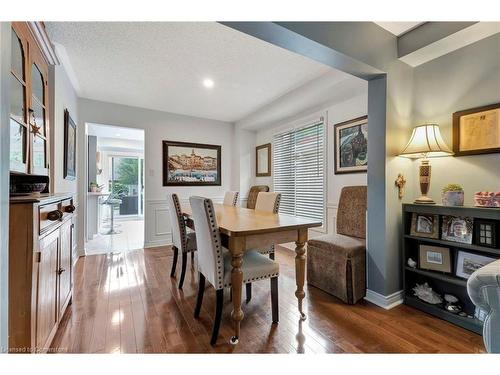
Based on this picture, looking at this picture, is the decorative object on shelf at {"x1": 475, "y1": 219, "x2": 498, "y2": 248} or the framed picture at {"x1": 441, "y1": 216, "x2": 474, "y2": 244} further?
the framed picture at {"x1": 441, "y1": 216, "x2": 474, "y2": 244}

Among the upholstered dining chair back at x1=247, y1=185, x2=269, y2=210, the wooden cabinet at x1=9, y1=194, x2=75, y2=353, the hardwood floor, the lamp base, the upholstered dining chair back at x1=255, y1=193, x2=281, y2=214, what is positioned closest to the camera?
the wooden cabinet at x1=9, y1=194, x2=75, y2=353

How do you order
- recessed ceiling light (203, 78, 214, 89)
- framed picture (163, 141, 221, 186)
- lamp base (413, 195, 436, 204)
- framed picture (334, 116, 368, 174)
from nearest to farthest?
lamp base (413, 195, 436, 204), framed picture (334, 116, 368, 174), recessed ceiling light (203, 78, 214, 89), framed picture (163, 141, 221, 186)

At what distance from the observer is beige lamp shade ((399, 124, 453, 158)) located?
183 cm

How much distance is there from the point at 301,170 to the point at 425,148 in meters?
2.00

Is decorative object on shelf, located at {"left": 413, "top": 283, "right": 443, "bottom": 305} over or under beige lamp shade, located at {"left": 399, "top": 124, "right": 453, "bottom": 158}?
under

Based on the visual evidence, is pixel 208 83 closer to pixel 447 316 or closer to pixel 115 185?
pixel 447 316

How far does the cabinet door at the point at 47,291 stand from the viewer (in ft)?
3.98

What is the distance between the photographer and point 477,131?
5.88 feet

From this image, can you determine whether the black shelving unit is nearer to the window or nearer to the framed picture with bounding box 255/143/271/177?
the window

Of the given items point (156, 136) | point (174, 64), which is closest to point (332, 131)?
point (174, 64)

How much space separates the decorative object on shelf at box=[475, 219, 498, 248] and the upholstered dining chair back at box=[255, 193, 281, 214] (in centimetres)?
164

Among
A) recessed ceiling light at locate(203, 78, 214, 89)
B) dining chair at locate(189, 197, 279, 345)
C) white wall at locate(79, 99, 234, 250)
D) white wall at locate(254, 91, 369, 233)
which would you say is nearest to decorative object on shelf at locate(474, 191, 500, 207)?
white wall at locate(254, 91, 369, 233)
